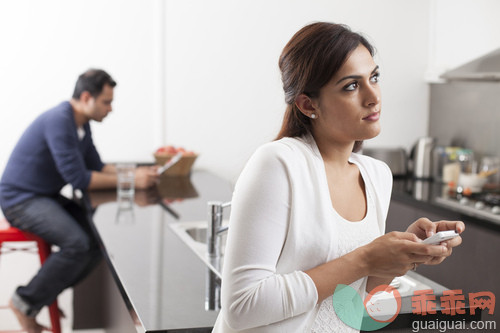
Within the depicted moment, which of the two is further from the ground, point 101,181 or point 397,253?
point 397,253

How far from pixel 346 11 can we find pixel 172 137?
153cm

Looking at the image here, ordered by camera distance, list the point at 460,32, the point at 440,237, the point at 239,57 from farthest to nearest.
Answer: the point at 239,57
the point at 460,32
the point at 440,237

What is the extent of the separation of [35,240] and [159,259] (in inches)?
60.0

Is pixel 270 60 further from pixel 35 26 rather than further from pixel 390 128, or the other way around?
pixel 35 26

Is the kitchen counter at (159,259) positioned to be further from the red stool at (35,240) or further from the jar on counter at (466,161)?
the jar on counter at (466,161)

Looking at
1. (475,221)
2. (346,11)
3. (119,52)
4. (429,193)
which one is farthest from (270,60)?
(475,221)

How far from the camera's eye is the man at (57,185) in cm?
310

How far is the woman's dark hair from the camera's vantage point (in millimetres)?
1085

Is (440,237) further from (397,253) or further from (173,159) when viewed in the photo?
(173,159)

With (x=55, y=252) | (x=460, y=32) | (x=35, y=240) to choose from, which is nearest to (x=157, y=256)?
(x=55, y=252)

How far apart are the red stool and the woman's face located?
8.05ft

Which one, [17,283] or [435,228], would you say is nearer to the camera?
[435,228]

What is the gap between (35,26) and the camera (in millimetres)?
4051

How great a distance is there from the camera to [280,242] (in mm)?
1053
